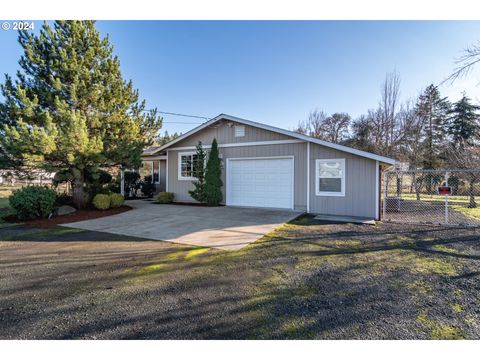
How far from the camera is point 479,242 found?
5340 mm

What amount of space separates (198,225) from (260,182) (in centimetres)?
413

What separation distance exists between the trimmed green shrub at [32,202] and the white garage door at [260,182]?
6.68 m

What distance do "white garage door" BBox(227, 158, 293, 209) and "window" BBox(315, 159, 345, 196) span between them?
110 centimetres

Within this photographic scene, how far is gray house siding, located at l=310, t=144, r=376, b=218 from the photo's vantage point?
819cm

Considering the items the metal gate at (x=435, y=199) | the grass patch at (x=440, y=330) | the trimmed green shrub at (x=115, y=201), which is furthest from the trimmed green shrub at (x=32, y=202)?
the metal gate at (x=435, y=199)

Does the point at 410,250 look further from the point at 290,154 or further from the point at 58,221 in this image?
the point at 58,221

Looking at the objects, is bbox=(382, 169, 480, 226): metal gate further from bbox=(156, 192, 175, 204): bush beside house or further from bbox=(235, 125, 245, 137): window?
bbox=(156, 192, 175, 204): bush beside house

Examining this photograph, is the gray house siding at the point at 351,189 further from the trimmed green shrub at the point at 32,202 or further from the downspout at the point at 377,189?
the trimmed green shrub at the point at 32,202

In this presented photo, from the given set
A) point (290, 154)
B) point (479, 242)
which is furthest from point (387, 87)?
point (479, 242)

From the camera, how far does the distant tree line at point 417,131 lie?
664 inches

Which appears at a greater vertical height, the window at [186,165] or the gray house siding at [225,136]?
the gray house siding at [225,136]

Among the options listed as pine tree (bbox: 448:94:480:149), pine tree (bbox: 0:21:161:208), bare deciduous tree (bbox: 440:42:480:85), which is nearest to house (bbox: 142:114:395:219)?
bare deciduous tree (bbox: 440:42:480:85)

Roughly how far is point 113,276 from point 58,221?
552 centimetres

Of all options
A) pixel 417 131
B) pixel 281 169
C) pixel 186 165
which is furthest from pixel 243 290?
pixel 417 131
